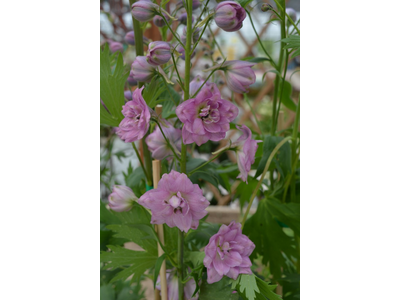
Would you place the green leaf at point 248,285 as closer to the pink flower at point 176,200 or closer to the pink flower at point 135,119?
the pink flower at point 176,200

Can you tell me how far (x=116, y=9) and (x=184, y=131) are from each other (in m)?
1.68

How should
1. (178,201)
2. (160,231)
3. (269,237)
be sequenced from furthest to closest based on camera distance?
(269,237) → (160,231) → (178,201)

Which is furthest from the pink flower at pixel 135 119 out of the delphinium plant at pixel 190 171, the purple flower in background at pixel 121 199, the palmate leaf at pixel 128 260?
the palmate leaf at pixel 128 260

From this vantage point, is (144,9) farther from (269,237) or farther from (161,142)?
(269,237)

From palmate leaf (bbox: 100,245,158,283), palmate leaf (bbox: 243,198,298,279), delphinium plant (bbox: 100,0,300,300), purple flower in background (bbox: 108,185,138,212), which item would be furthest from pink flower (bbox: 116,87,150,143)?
palmate leaf (bbox: 243,198,298,279)

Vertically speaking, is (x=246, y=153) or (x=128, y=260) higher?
(x=246, y=153)

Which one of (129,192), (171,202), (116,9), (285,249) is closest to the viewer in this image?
(171,202)

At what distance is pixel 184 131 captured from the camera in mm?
479

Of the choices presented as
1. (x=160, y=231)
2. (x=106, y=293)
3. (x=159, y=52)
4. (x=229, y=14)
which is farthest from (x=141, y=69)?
(x=106, y=293)

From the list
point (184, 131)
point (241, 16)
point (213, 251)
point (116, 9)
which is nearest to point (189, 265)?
point (213, 251)

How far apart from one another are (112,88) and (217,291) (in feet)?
1.19

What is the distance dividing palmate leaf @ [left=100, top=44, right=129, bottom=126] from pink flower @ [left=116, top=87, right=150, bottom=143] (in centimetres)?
13

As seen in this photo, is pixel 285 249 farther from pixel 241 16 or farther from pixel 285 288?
pixel 241 16

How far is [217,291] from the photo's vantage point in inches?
22.6
